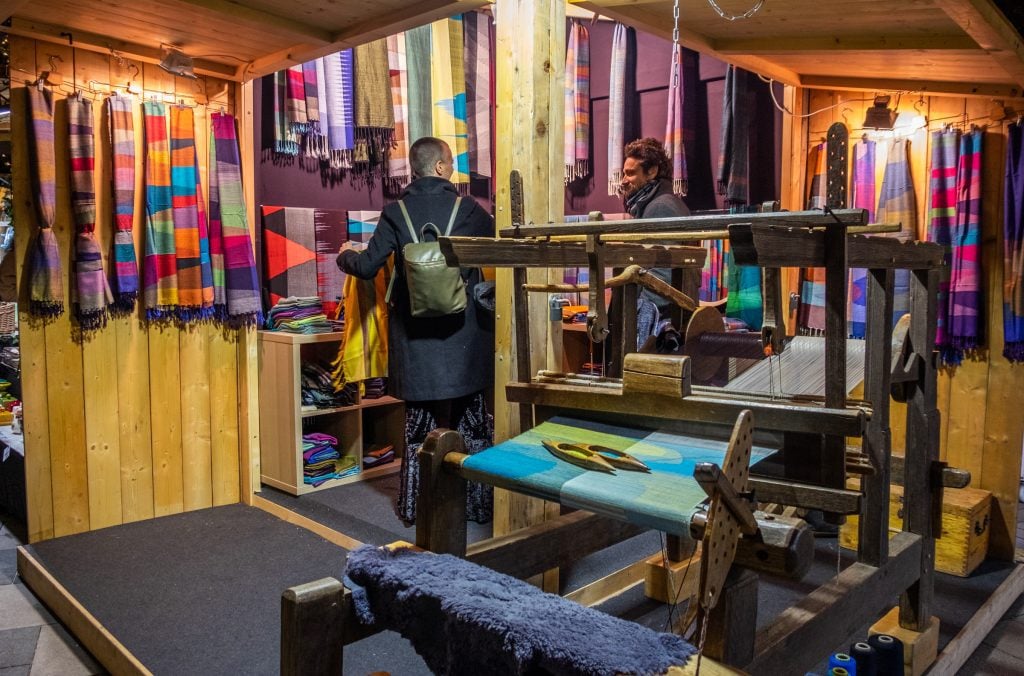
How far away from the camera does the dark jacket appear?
11.9 feet

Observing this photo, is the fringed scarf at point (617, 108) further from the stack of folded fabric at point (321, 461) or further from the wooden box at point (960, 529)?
the wooden box at point (960, 529)

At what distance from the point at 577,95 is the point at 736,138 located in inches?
55.3

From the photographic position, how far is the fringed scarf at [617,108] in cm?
545

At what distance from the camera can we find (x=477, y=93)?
5566 millimetres

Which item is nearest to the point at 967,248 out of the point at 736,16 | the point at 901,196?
the point at 901,196

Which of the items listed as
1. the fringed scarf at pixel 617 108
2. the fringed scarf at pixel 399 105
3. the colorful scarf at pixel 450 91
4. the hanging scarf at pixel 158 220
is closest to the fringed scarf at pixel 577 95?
the fringed scarf at pixel 617 108

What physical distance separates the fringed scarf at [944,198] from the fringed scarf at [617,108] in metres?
2.14

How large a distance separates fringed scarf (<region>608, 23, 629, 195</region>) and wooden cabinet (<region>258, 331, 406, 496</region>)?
2.09 meters

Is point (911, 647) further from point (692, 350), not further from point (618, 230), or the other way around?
Result: point (618, 230)

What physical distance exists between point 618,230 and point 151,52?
2763mm

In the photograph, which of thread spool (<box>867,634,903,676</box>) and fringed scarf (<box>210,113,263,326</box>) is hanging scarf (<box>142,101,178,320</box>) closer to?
fringed scarf (<box>210,113,263,326</box>)

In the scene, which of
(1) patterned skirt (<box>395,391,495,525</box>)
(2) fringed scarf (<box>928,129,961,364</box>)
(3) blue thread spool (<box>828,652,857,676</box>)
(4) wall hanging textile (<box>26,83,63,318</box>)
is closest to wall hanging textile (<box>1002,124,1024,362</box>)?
(2) fringed scarf (<box>928,129,961,364</box>)

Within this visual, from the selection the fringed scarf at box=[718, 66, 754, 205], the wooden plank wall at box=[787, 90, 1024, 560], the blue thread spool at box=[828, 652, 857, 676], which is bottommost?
the blue thread spool at box=[828, 652, 857, 676]

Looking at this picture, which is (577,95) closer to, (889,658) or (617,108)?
(617,108)
